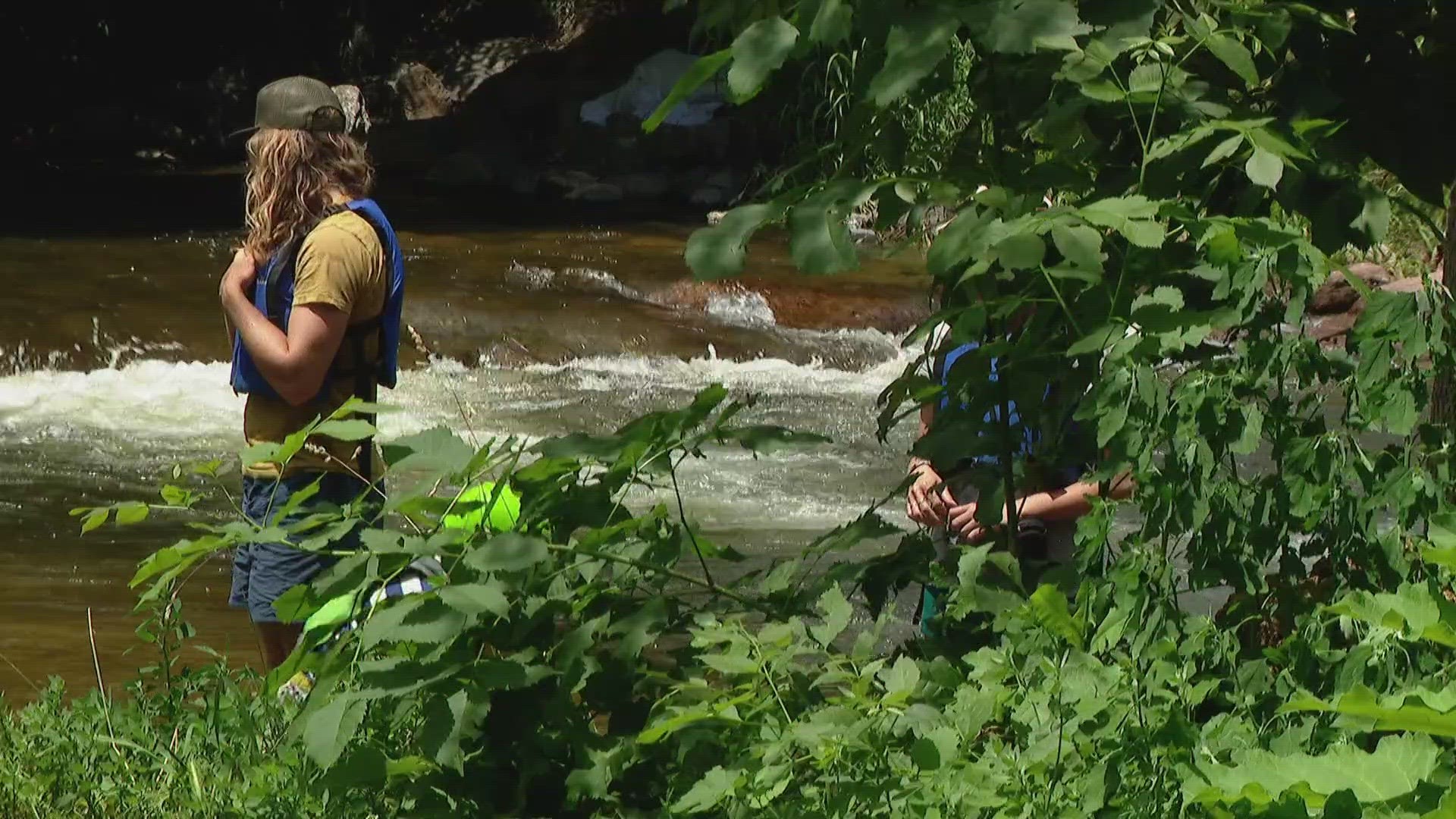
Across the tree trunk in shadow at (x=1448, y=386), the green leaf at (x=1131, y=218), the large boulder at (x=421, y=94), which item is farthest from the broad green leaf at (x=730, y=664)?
the large boulder at (x=421, y=94)

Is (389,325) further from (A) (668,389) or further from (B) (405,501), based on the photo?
(A) (668,389)

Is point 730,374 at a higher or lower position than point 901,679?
lower

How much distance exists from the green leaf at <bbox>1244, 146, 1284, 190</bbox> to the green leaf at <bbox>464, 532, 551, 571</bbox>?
102 centimetres

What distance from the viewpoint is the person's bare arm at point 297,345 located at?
358cm

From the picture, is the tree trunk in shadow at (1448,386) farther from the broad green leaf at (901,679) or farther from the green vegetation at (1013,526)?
the broad green leaf at (901,679)

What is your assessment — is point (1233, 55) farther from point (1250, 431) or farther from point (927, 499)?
point (927, 499)

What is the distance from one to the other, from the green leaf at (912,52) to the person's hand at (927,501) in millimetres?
1049

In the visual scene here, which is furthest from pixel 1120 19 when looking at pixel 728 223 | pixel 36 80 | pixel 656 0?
pixel 36 80

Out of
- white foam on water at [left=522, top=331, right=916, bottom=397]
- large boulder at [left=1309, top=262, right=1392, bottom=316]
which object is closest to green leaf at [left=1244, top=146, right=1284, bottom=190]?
white foam on water at [left=522, top=331, right=916, bottom=397]

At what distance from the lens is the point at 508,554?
2.41 m

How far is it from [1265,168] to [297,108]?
2.11 meters

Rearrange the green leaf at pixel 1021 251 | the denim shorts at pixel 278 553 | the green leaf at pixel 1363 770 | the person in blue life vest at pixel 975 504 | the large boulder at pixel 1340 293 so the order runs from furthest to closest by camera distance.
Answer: the large boulder at pixel 1340 293, the denim shorts at pixel 278 553, the person in blue life vest at pixel 975 504, the green leaf at pixel 1021 251, the green leaf at pixel 1363 770

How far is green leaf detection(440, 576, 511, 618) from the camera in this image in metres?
2.30

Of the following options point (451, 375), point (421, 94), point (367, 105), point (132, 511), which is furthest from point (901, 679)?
point (367, 105)
